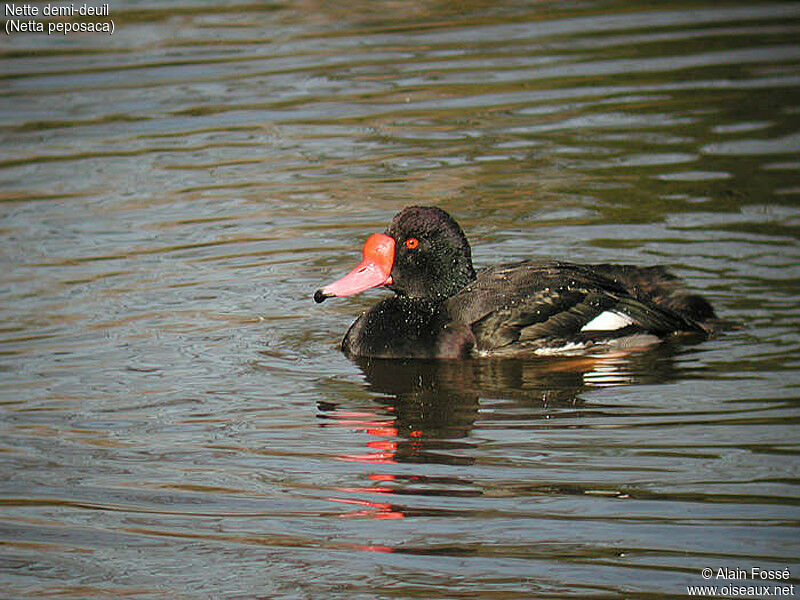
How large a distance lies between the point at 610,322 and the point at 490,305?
0.66 metres

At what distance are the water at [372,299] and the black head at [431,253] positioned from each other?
1.95 ft

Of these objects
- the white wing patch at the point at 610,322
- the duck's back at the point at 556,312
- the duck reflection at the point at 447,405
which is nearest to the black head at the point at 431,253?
the duck's back at the point at 556,312

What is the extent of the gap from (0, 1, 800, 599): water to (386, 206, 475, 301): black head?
1.95 ft

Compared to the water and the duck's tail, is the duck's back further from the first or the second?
the water

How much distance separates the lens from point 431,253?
26.7ft

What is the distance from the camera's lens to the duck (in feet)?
25.7

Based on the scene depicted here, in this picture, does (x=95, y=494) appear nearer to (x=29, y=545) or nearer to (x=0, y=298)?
(x=29, y=545)

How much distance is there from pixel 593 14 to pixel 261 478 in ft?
34.1

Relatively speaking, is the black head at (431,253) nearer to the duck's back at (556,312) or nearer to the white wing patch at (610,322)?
the duck's back at (556,312)

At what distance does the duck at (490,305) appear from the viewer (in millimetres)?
7840

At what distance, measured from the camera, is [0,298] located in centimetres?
888

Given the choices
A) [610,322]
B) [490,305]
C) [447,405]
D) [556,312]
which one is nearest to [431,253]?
[490,305]

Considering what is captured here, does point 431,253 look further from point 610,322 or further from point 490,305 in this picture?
point 610,322

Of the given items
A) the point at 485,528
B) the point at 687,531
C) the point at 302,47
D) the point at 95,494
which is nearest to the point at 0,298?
the point at 95,494
